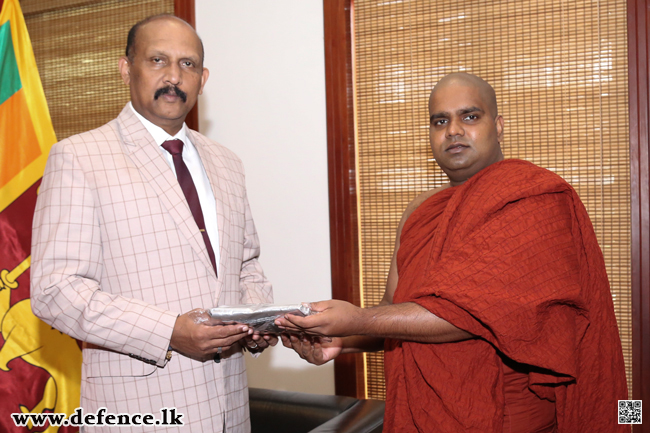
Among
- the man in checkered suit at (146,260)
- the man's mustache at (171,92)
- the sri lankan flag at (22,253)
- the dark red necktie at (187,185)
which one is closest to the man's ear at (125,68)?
the man in checkered suit at (146,260)

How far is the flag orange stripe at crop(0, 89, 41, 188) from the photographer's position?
2433 millimetres

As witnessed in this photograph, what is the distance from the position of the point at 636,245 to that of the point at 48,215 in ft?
7.90

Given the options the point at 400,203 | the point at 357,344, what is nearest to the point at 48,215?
the point at 357,344

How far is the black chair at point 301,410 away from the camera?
206 cm

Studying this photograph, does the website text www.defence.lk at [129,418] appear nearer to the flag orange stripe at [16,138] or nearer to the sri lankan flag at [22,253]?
the sri lankan flag at [22,253]

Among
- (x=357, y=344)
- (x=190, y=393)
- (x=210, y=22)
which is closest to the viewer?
(x=190, y=393)

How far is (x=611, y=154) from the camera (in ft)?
8.68

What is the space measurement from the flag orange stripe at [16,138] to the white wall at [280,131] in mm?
1035

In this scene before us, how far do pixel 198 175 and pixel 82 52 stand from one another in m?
2.21

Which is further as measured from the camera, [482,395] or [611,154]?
[611,154]

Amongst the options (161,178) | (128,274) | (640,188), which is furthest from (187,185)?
(640,188)

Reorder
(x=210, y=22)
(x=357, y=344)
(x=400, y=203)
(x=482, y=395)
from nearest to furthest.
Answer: (x=482, y=395)
(x=357, y=344)
(x=400, y=203)
(x=210, y=22)

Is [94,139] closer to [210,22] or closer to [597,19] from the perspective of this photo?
[210,22]

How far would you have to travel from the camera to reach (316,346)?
5.84 feet
